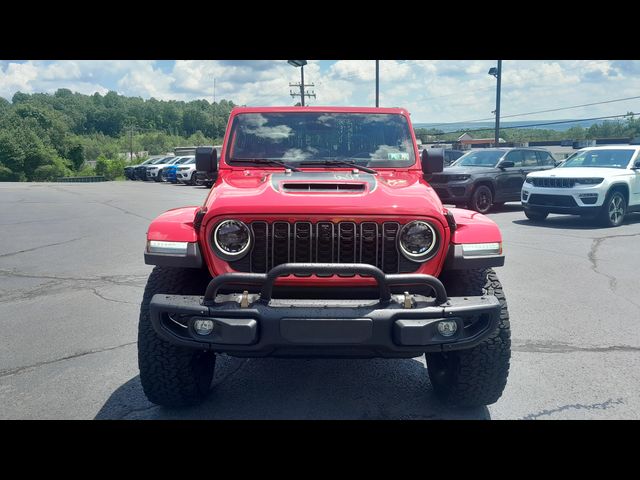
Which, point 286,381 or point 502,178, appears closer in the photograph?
point 286,381

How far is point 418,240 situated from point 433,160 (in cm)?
143

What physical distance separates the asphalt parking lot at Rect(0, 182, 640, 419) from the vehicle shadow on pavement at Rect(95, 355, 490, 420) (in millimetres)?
12

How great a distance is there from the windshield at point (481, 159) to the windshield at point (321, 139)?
34.8ft

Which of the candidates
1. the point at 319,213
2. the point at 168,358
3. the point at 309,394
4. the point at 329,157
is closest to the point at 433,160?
the point at 329,157

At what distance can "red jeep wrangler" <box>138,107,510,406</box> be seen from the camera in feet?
9.29

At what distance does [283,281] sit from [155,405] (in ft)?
3.99

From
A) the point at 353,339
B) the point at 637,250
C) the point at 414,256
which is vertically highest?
the point at 414,256

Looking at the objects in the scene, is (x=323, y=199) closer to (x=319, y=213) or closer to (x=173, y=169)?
(x=319, y=213)

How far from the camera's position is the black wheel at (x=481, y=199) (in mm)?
13688

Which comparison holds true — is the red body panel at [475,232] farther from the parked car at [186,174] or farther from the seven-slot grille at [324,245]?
the parked car at [186,174]

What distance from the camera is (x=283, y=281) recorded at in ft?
10.6

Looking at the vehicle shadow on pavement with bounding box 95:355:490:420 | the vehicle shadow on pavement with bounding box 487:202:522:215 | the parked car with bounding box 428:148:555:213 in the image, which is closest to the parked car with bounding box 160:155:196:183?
the vehicle shadow on pavement with bounding box 487:202:522:215
